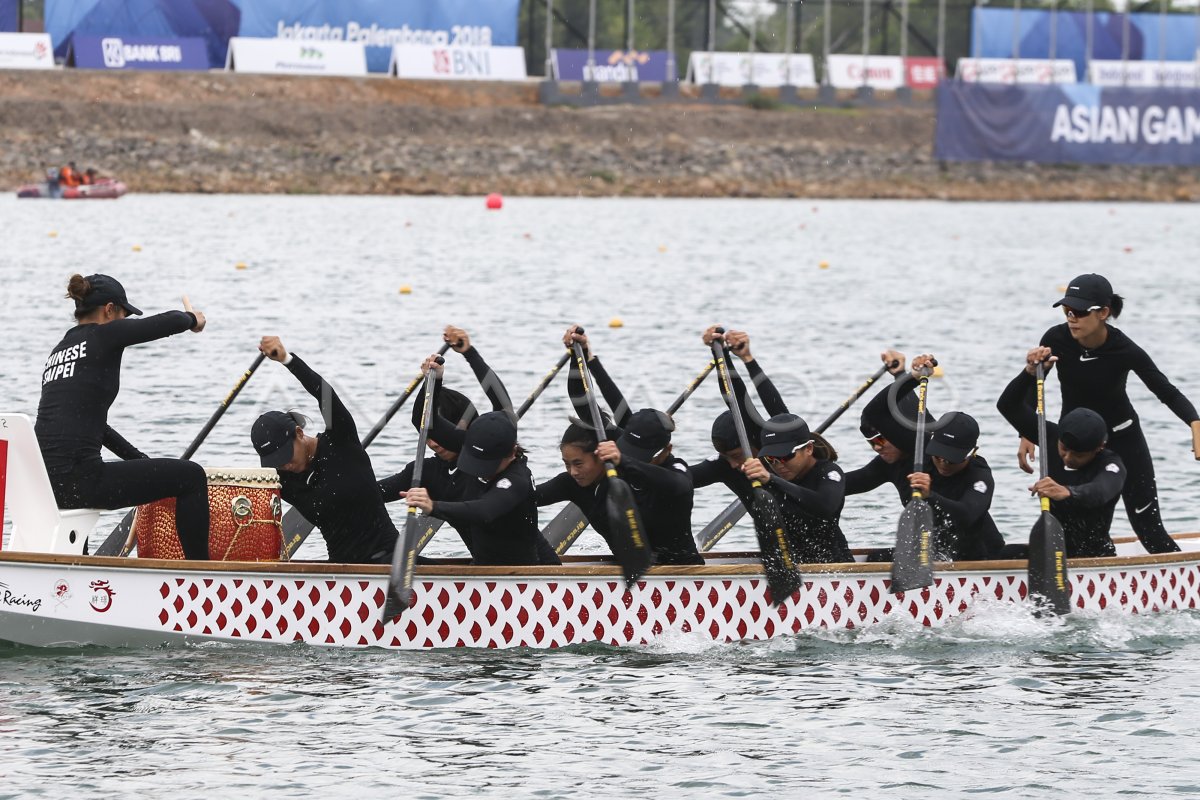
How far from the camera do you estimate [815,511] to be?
1157 centimetres

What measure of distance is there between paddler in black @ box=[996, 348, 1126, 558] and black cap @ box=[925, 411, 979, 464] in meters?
0.39

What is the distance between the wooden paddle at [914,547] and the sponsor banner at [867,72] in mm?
72488

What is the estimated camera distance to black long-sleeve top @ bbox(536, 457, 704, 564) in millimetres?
11328

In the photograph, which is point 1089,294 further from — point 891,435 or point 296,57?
point 296,57

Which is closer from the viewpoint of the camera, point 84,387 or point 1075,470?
point 84,387

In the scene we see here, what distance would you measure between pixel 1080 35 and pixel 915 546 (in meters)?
74.5

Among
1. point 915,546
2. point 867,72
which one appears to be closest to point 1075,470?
point 915,546

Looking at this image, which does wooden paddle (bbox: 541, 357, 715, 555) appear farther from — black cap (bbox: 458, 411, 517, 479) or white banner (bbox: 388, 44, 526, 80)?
white banner (bbox: 388, 44, 526, 80)

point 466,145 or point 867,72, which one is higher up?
point 867,72

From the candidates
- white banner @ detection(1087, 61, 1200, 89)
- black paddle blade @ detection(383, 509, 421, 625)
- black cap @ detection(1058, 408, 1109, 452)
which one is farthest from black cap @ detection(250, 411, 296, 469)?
white banner @ detection(1087, 61, 1200, 89)

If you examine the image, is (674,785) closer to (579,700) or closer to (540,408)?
(579,700)

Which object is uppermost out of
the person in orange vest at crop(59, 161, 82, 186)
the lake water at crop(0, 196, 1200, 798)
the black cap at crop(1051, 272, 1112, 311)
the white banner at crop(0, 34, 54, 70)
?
the white banner at crop(0, 34, 54, 70)

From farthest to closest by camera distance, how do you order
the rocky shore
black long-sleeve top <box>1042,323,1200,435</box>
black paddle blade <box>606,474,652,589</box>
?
1. the rocky shore
2. black long-sleeve top <box>1042,323,1200,435</box>
3. black paddle blade <box>606,474,652,589</box>

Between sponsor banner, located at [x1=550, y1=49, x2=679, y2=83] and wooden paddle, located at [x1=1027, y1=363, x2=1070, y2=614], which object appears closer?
wooden paddle, located at [x1=1027, y1=363, x2=1070, y2=614]
